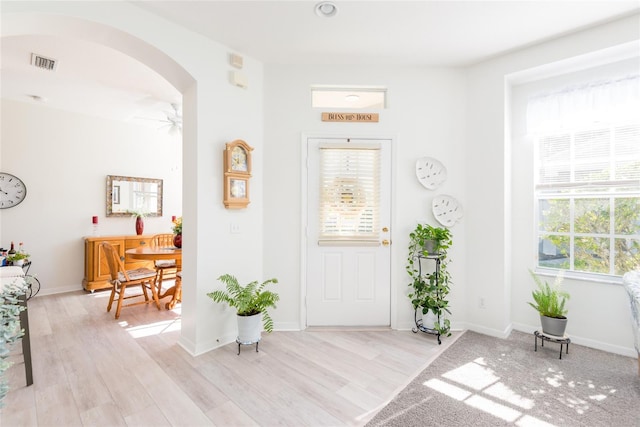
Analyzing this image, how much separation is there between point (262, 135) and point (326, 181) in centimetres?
86

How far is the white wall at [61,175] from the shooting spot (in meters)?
4.26

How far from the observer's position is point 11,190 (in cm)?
418

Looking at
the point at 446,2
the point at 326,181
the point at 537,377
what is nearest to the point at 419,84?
the point at 446,2

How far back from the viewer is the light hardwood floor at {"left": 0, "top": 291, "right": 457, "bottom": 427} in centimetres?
186

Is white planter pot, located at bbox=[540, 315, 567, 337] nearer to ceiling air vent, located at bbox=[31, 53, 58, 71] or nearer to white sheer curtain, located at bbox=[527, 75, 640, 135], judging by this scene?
white sheer curtain, located at bbox=[527, 75, 640, 135]

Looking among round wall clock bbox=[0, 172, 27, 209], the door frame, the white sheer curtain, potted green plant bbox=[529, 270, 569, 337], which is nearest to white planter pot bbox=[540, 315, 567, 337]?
potted green plant bbox=[529, 270, 569, 337]

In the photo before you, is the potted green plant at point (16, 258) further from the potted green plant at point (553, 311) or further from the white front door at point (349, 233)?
the potted green plant at point (553, 311)

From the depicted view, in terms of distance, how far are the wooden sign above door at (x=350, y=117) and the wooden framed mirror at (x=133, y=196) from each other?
3.99 metres

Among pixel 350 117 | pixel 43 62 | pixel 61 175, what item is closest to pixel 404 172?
pixel 350 117

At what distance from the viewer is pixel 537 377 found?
230 cm

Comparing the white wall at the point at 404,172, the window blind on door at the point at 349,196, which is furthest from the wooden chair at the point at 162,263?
the window blind on door at the point at 349,196

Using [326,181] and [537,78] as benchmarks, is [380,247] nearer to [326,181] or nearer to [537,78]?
[326,181]

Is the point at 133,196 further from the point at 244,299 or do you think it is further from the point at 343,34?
the point at 343,34

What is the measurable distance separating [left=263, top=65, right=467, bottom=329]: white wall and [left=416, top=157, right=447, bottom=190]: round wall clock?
6cm
